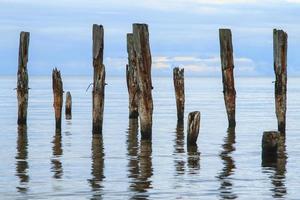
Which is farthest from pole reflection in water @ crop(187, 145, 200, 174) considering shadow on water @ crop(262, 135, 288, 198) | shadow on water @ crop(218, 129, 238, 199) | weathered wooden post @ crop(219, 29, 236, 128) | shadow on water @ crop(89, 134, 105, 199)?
weathered wooden post @ crop(219, 29, 236, 128)

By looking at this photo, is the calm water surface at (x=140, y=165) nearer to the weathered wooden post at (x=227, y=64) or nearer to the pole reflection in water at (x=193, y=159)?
the pole reflection in water at (x=193, y=159)

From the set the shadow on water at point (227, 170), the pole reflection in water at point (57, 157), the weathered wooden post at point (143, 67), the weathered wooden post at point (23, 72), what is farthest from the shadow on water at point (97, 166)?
the weathered wooden post at point (23, 72)

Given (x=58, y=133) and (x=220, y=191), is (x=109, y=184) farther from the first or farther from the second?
(x=58, y=133)

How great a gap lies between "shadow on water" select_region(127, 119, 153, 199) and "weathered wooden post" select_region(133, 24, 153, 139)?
1.00 m

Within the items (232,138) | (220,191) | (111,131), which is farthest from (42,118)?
(220,191)

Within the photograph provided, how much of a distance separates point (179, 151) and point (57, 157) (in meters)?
3.64

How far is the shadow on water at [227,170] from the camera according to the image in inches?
655

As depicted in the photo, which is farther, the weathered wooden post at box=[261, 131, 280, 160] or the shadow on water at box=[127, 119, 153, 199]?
the weathered wooden post at box=[261, 131, 280, 160]

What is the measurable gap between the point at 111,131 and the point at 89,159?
993 cm

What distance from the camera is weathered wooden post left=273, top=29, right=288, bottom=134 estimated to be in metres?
27.5

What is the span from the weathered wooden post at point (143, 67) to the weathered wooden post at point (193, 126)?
138cm

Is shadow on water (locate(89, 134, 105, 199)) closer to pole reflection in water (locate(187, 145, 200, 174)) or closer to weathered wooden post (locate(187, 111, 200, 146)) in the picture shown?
pole reflection in water (locate(187, 145, 200, 174))

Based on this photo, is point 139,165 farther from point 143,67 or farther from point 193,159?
point 143,67

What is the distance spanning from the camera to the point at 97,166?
2092 cm
